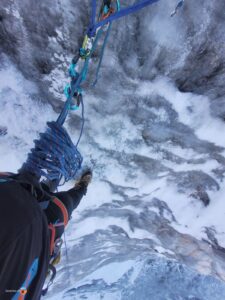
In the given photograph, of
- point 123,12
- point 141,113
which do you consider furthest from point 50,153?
point 141,113

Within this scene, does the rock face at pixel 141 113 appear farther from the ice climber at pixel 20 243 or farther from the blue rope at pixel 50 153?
the ice climber at pixel 20 243

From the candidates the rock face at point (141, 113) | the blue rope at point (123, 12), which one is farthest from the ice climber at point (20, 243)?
the rock face at point (141, 113)

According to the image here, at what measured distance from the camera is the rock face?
155cm

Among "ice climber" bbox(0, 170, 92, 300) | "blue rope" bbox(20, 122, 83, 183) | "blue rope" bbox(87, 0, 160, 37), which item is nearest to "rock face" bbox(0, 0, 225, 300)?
"blue rope" bbox(87, 0, 160, 37)

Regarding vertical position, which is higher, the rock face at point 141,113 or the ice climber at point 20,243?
the rock face at point 141,113

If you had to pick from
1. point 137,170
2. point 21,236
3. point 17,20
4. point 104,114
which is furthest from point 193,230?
point 17,20

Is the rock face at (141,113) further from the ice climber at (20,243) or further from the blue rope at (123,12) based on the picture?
the ice climber at (20,243)

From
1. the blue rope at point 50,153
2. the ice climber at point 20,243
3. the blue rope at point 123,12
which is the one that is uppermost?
the blue rope at point 123,12

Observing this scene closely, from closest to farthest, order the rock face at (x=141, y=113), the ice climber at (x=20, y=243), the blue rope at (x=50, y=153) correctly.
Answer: the ice climber at (x=20, y=243) → the blue rope at (x=50, y=153) → the rock face at (x=141, y=113)

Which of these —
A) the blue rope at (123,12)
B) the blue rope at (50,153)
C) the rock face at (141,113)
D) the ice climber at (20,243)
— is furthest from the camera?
the rock face at (141,113)

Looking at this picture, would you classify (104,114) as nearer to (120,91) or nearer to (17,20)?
(120,91)

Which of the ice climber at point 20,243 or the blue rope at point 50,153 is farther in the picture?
the blue rope at point 50,153

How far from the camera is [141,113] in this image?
6.55ft

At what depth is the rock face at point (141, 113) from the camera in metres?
1.55
